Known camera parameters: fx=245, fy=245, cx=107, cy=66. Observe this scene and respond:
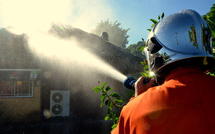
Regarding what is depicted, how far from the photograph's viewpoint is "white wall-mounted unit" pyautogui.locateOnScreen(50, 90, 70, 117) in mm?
15414

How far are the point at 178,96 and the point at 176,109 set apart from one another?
8cm

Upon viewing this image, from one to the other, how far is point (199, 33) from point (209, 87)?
2.15ft

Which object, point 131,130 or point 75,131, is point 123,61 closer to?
point 75,131

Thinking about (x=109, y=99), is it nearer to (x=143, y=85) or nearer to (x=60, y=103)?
(x=143, y=85)

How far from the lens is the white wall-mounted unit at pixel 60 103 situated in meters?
15.4

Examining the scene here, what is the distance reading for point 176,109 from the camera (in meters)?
1.26

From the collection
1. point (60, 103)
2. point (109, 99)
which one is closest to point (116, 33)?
point (60, 103)

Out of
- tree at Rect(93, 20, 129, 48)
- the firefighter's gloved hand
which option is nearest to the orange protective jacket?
the firefighter's gloved hand

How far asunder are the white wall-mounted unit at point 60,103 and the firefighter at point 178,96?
1431cm

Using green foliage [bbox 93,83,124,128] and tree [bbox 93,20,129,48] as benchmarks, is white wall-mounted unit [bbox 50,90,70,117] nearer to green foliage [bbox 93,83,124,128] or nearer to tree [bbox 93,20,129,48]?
green foliage [bbox 93,83,124,128]

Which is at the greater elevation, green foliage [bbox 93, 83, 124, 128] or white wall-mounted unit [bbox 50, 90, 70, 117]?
green foliage [bbox 93, 83, 124, 128]

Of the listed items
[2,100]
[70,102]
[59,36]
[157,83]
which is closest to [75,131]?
[70,102]

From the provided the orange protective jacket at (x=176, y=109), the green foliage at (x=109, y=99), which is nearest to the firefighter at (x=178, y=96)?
the orange protective jacket at (x=176, y=109)

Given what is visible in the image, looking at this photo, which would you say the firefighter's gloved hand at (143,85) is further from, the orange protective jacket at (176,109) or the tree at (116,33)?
the tree at (116,33)
